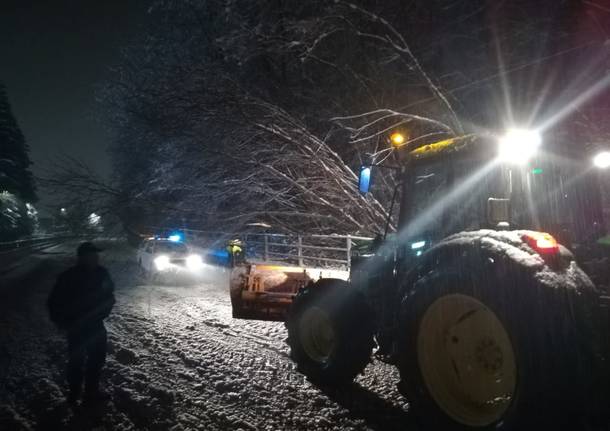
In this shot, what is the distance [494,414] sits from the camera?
2811 millimetres

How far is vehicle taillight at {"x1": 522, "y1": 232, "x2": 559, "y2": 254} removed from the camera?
2654mm

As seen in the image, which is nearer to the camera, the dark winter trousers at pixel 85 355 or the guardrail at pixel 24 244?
the dark winter trousers at pixel 85 355

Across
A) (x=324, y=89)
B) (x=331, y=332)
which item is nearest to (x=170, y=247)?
(x=324, y=89)

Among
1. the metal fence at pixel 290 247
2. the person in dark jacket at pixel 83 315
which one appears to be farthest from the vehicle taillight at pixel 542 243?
the metal fence at pixel 290 247

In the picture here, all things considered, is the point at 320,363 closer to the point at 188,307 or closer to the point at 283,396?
the point at 283,396

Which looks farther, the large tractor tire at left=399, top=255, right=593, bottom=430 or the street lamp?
the street lamp

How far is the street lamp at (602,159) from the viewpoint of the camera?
3.69 meters

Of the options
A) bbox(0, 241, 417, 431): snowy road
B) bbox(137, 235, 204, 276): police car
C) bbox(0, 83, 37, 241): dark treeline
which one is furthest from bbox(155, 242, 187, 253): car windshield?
bbox(0, 83, 37, 241): dark treeline

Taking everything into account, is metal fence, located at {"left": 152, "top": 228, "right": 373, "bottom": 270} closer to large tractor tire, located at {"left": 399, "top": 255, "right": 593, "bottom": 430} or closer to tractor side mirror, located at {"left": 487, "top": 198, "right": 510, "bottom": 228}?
large tractor tire, located at {"left": 399, "top": 255, "right": 593, "bottom": 430}

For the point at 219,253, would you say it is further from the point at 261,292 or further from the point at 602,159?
the point at 602,159

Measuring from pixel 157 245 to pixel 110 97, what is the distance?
Result: 245 inches

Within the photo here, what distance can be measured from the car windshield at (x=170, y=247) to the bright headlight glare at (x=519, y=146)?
13.2 metres

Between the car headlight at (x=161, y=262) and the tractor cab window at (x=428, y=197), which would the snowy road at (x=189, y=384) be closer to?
the tractor cab window at (x=428, y=197)

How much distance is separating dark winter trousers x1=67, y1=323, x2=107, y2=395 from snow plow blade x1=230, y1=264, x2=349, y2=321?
214 centimetres
